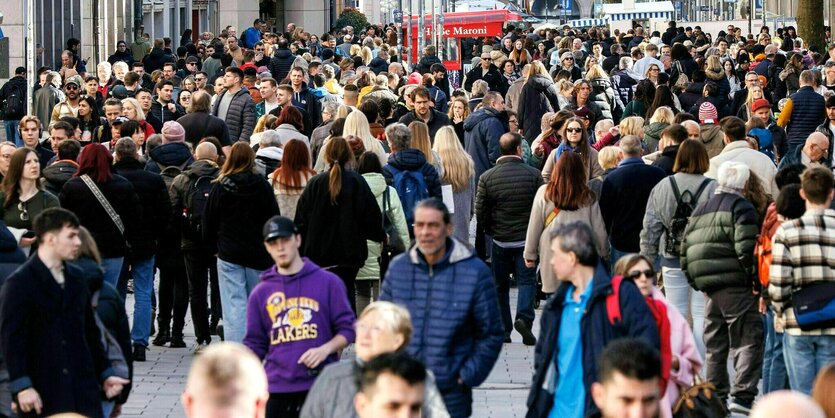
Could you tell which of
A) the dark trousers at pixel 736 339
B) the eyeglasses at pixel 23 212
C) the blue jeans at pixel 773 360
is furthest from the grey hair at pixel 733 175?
the eyeglasses at pixel 23 212

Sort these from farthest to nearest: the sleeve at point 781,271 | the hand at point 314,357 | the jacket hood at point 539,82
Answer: the jacket hood at point 539,82 → the sleeve at point 781,271 → the hand at point 314,357

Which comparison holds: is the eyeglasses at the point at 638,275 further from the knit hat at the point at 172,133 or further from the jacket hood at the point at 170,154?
the knit hat at the point at 172,133

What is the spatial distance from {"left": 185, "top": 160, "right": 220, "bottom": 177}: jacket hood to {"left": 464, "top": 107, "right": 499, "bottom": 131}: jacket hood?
14.2ft

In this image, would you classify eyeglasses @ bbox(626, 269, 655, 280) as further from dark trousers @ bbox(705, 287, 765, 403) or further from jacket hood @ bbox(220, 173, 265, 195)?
jacket hood @ bbox(220, 173, 265, 195)

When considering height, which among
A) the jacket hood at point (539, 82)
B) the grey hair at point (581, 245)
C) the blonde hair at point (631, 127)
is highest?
the jacket hood at point (539, 82)

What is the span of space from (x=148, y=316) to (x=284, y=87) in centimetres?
519

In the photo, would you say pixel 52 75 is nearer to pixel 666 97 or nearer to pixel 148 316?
pixel 666 97

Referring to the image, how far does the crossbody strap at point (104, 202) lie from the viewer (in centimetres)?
1216

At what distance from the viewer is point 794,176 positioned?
11570 millimetres

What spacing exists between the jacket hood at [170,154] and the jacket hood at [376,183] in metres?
2.00

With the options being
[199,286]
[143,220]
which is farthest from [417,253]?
[199,286]

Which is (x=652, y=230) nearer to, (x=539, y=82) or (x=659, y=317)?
(x=659, y=317)

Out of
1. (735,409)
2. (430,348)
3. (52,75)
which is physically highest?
(52,75)

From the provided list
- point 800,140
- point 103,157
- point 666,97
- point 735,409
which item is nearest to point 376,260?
point 103,157
